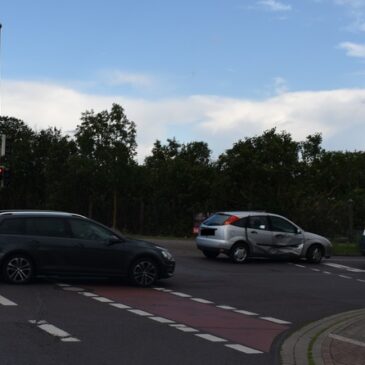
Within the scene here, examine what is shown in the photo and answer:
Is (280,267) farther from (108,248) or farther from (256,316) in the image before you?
(256,316)

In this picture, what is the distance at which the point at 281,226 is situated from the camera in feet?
73.7

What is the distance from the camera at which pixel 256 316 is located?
463 inches

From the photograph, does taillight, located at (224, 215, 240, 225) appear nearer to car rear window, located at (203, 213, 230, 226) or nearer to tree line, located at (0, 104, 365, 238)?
car rear window, located at (203, 213, 230, 226)

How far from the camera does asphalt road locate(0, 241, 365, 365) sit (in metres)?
8.15

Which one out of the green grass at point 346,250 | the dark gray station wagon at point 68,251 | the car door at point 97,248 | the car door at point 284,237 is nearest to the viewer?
the dark gray station wagon at point 68,251

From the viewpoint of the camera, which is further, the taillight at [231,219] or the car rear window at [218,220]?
the car rear window at [218,220]

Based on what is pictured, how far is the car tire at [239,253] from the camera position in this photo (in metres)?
21.7

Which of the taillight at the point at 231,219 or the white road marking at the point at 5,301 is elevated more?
the taillight at the point at 231,219

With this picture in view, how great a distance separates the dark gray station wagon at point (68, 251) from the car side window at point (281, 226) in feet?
25.1

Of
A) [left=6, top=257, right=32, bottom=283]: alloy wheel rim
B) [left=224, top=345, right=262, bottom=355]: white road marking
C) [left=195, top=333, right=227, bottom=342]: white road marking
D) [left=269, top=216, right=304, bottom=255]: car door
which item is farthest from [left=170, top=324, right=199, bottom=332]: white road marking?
[left=269, top=216, right=304, bottom=255]: car door

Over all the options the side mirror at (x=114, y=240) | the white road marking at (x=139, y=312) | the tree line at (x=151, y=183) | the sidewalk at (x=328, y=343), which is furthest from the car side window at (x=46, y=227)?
the tree line at (x=151, y=183)

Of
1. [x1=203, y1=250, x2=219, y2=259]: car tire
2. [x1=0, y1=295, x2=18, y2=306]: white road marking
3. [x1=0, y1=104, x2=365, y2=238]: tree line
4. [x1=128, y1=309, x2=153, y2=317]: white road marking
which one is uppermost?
[x1=0, y1=104, x2=365, y2=238]: tree line

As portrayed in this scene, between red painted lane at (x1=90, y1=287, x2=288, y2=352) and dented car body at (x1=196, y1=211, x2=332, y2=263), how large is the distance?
7488 millimetres

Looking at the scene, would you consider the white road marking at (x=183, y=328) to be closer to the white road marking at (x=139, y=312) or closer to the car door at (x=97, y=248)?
the white road marking at (x=139, y=312)
